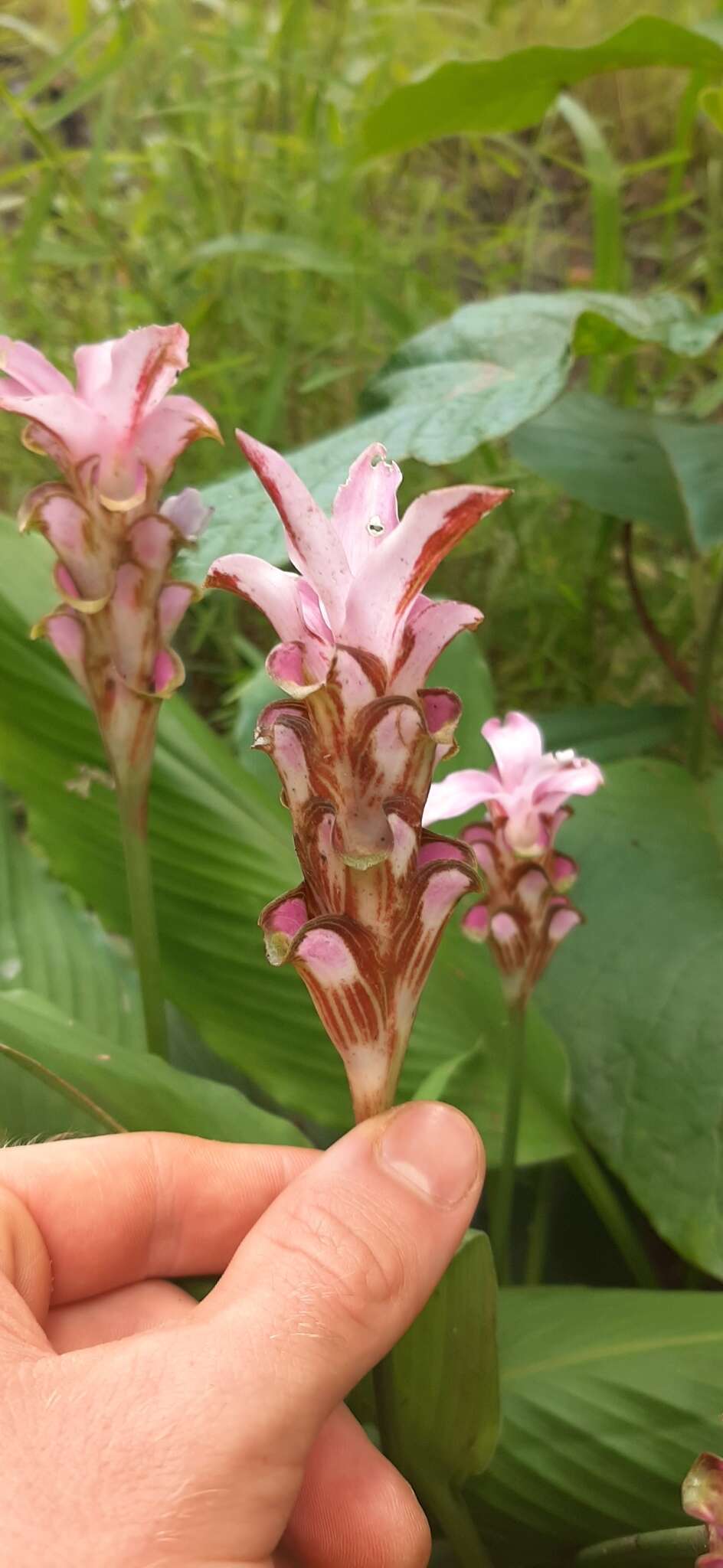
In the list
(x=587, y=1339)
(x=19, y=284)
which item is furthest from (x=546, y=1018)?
(x=19, y=284)

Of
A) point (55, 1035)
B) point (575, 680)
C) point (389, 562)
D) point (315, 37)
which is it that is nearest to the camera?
point (389, 562)

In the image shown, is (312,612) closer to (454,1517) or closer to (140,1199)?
(140,1199)

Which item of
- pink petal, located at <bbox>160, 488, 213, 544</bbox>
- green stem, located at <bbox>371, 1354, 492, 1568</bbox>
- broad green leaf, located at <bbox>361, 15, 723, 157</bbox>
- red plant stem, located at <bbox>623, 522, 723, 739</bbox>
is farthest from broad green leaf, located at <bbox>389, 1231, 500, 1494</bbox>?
broad green leaf, located at <bbox>361, 15, 723, 157</bbox>

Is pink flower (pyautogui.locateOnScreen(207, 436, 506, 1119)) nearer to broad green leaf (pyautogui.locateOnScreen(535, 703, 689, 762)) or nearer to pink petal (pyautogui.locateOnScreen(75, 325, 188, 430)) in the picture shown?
pink petal (pyautogui.locateOnScreen(75, 325, 188, 430))

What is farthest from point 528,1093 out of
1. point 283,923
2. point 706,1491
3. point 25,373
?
point 25,373

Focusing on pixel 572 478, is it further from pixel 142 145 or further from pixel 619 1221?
pixel 142 145

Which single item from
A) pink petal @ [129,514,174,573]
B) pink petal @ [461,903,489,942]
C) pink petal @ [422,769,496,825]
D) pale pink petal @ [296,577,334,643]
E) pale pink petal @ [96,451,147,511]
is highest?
pale pink petal @ [96,451,147,511]

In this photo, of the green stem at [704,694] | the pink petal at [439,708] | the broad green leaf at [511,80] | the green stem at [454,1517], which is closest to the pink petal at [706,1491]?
the green stem at [454,1517]
